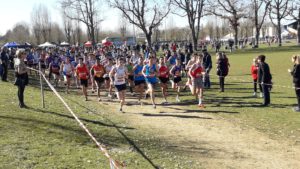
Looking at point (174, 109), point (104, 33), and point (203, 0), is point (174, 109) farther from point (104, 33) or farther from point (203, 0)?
point (104, 33)

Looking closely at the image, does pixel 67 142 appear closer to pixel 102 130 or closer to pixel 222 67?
pixel 102 130

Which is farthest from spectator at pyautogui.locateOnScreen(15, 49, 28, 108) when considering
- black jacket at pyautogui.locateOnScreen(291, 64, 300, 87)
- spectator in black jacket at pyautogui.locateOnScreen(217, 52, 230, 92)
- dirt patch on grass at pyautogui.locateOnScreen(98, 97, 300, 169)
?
spectator in black jacket at pyautogui.locateOnScreen(217, 52, 230, 92)

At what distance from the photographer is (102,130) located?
1130 centimetres

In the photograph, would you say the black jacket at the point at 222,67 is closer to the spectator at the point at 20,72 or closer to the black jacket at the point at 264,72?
the black jacket at the point at 264,72

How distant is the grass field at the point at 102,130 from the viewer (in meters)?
8.38

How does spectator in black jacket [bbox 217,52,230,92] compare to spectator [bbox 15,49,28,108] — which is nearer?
spectator [bbox 15,49,28,108]

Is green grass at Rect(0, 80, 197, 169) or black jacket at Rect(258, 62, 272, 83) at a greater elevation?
black jacket at Rect(258, 62, 272, 83)

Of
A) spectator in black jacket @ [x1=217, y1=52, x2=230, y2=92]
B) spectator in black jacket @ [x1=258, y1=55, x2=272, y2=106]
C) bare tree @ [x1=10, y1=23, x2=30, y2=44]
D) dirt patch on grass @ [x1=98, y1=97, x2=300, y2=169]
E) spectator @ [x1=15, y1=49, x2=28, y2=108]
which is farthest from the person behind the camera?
bare tree @ [x1=10, y1=23, x2=30, y2=44]

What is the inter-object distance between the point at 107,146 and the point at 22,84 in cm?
533

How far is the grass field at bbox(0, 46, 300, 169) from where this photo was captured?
27.5ft

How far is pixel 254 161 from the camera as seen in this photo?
28.3ft

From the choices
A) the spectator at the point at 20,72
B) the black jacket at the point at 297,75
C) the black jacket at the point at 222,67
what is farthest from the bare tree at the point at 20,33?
the black jacket at the point at 297,75

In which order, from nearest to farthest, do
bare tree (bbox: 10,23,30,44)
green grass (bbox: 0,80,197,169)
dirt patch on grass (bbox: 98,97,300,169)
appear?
green grass (bbox: 0,80,197,169) → dirt patch on grass (bbox: 98,97,300,169) → bare tree (bbox: 10,23,30,44)

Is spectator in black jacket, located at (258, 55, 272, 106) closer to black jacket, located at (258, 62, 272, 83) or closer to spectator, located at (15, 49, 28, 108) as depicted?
black jacket, located at (258, 62, 272, 83)
